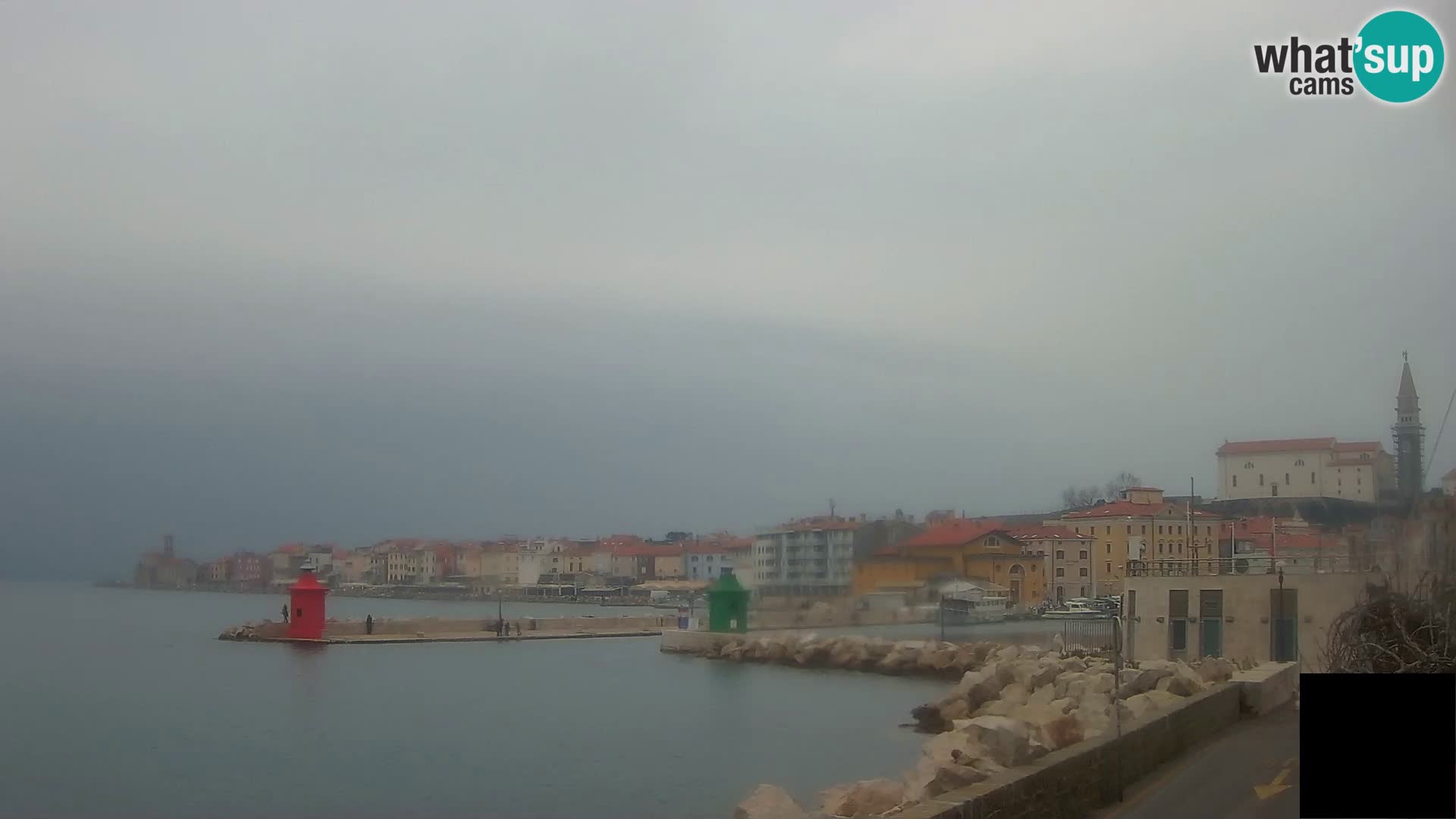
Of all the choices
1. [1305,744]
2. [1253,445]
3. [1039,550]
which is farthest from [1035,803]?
[1039,550]

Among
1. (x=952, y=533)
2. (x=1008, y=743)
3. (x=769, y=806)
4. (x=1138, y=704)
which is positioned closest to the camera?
(x=1008, y=743)

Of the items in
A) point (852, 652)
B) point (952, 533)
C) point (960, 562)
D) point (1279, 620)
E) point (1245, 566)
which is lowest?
point (852, 652)

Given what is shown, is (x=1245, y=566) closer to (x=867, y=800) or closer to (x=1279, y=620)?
(x=1279, y=620)

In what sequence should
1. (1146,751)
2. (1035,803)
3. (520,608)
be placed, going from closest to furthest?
(1035,803) → (1146,751) → (520,608)

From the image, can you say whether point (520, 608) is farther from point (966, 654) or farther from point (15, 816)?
point (15, 816)

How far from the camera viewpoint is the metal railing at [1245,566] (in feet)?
28.7

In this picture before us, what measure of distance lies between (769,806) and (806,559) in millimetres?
5391

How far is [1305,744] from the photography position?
525 centimetres

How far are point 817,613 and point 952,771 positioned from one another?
8220 millimetres

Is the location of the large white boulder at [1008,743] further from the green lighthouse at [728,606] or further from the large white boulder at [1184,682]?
the green lighthouse at [728,606]

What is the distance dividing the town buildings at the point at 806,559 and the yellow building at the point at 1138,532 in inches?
119

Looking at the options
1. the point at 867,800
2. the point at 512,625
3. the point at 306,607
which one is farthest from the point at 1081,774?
the point at 512,625

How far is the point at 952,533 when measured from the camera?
1181 cm

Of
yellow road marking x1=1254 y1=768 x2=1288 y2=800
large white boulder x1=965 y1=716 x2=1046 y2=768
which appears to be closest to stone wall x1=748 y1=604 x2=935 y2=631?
large white boulder x1=965 y1=716 x2=1046 y2=768
